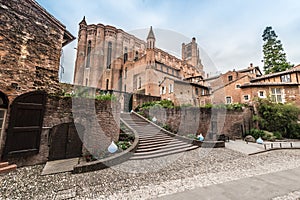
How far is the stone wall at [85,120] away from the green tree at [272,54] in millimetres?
29280

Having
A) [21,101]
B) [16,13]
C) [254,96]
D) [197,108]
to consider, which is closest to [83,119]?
[21,101]

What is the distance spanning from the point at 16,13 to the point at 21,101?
4064mm

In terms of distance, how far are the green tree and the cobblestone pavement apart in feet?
81.7

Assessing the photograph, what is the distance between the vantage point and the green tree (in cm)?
2303

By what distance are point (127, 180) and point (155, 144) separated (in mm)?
3636

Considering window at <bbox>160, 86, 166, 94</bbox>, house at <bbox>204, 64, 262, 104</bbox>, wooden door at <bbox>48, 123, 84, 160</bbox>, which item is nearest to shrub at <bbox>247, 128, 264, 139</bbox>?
house at <bbox>204, 64, 262, 104</bbox>

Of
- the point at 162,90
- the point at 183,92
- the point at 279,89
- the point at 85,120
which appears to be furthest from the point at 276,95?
the point at 85,120

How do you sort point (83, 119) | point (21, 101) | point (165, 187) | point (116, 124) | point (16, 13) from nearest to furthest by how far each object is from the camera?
1. point (165, 187)
2. point (21, 101)
3. point (16, 13)
4. point (83, 119)
5. point (116, 124)

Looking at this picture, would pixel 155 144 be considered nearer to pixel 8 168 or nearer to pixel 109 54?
pixel 8 168

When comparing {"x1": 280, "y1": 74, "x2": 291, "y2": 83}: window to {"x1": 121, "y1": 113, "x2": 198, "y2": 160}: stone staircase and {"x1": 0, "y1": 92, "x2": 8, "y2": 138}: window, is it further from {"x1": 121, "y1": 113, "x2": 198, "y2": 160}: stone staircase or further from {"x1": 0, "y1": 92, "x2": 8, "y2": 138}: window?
{"x1": 0, "y1": 92, "x2": 8, "y2": 138}: window

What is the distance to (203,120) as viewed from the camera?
1233cm

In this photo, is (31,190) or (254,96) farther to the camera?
(254,96)

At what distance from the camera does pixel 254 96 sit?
1602 cm

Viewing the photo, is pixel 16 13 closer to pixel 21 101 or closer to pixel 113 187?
pixel 21 101
